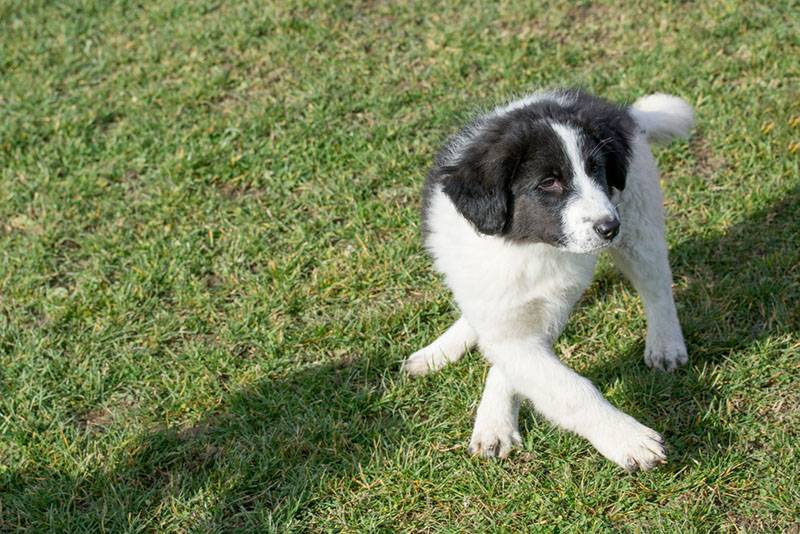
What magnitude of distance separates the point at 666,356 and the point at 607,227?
1188 millimetres

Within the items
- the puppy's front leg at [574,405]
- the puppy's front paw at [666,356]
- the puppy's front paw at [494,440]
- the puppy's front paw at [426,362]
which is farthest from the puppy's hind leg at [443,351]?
the puppy's front paw at [666,356]

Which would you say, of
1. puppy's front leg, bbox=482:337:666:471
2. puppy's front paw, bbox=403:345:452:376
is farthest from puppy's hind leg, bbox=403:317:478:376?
puppy's front leg, bbox=482:337:666:471

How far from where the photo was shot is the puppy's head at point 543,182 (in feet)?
11.7

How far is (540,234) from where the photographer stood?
3.68 m

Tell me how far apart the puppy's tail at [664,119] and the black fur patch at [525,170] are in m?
0.81

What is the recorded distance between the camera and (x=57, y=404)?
4.61 metres

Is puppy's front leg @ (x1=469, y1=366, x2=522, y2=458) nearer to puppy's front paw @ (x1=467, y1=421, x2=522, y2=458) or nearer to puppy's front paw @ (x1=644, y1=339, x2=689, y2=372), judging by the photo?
puppy's front paw @ (x1=467, y1=421, x2=522, y2=458)

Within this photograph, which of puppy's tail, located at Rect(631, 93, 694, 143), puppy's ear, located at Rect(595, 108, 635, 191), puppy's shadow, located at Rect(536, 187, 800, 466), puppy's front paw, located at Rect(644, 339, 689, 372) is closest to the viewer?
puppy's ear, located at Rect(595, 108, 635, 191)

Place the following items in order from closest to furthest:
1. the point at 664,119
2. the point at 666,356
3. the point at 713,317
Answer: the point at 666,356, the point at 664,119, the point at 713,317

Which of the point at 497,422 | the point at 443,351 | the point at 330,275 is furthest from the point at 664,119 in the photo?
the point at 330,275

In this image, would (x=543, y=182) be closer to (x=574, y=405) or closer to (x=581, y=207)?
(x=581, y=207)

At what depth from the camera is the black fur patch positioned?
142 inches

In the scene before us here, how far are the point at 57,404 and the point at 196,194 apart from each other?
178 centimetres

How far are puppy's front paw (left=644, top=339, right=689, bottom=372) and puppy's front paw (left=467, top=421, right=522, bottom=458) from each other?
79cm
